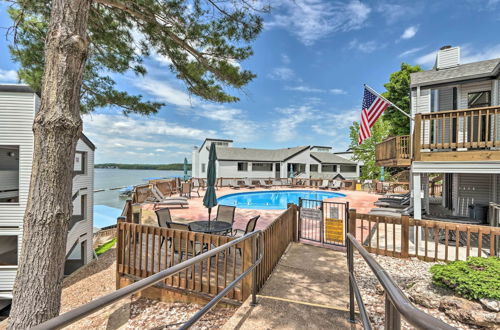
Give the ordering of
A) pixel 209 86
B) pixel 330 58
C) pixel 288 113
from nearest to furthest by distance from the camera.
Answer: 1. pixel 209 86
2. pixel 330 58
3. pixel 288 113

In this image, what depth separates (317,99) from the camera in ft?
109

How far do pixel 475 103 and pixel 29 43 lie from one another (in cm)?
1662

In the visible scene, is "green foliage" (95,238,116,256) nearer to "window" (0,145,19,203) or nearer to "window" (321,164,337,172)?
"window" (0,145,19,203)

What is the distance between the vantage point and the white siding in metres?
8.95

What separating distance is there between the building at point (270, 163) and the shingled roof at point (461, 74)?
19669mm

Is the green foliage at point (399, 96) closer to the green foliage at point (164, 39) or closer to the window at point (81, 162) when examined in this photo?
the green foliage at point (164, 39)

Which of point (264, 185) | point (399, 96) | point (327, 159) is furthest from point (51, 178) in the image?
point (327, 159)

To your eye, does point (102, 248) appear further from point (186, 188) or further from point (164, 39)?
point (164, 39)

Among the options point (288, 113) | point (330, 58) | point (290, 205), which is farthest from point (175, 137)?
point (290, 205)

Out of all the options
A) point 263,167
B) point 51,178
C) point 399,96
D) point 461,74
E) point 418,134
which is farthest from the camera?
point 263,167

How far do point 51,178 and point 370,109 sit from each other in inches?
395

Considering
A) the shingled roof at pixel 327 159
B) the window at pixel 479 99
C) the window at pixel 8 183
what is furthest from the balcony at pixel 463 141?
the shingled roof at pixel 327 159

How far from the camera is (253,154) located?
31406 millimetres

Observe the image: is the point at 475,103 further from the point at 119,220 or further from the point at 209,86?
the point at 119,220
